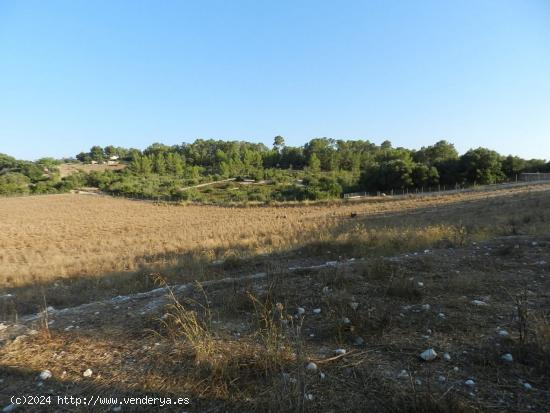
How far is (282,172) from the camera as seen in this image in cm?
11362

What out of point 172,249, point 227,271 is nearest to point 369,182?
point 172,249

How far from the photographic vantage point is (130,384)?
3.26 meters

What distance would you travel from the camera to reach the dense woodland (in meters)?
63.6

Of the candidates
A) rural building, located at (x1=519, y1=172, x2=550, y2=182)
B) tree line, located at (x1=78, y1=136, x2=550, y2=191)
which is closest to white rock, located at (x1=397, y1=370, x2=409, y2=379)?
rural building, located at (x1=519, y1=172, x2=550, y2=182)

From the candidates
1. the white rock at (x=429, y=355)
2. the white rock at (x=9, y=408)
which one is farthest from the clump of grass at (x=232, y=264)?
the white rock at (x=429, y=355)

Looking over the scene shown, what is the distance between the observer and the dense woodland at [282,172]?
63.6 metres

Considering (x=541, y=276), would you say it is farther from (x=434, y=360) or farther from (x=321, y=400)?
(x=321, y=400)

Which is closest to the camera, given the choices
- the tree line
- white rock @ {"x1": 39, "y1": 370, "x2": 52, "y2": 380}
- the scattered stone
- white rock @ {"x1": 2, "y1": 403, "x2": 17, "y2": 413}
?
white rock @ {"x1": 2, "y1": 403, "x2": 17, "y2": 413}

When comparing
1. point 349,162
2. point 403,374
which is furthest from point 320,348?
point 349,162

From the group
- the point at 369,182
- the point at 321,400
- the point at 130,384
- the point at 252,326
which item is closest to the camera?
the point at 321,400

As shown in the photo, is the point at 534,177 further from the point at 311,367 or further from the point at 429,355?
Result: the point at 311,367

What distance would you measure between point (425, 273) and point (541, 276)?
5.95 feet
